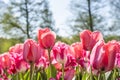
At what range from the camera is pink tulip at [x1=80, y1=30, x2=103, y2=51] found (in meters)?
1.33

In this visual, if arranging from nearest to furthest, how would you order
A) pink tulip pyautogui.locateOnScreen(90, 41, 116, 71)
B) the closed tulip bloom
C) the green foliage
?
pink tulip pyautogui.locateOnScreen(90, 41, 116, 71), the closed tulip bloom, the green foliage

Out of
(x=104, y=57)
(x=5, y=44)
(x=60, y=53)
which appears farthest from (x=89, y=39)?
(x=5, y=44)

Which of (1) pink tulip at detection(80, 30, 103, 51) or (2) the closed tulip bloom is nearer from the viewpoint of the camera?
(2) the closed tulip bloom

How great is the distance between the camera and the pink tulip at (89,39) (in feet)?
4.36

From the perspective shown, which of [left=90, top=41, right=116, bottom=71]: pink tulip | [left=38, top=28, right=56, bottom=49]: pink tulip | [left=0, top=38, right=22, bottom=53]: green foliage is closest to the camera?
[left=90, top=41, right=116, bottom=71]: pink tulip

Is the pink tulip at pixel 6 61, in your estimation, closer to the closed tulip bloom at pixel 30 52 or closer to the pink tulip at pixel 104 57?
the closed tulip bloom at pixel 30 52

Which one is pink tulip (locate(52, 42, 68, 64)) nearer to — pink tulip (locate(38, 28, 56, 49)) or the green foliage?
pink tulip (locate(38, 28, 56, 49))

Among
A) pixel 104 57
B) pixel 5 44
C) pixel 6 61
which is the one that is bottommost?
pixel 5 44

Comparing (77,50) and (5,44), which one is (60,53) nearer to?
(77,50)

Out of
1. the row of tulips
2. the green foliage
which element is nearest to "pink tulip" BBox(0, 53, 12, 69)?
the row of tulips

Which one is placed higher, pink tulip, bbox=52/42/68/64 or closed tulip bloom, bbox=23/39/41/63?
closed tulip bloom, bbox=23/39/41/63

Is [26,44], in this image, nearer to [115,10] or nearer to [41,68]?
[41,68]

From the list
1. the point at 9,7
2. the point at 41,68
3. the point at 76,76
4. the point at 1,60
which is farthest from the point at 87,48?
the point at 9,7

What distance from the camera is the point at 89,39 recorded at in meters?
1.35
